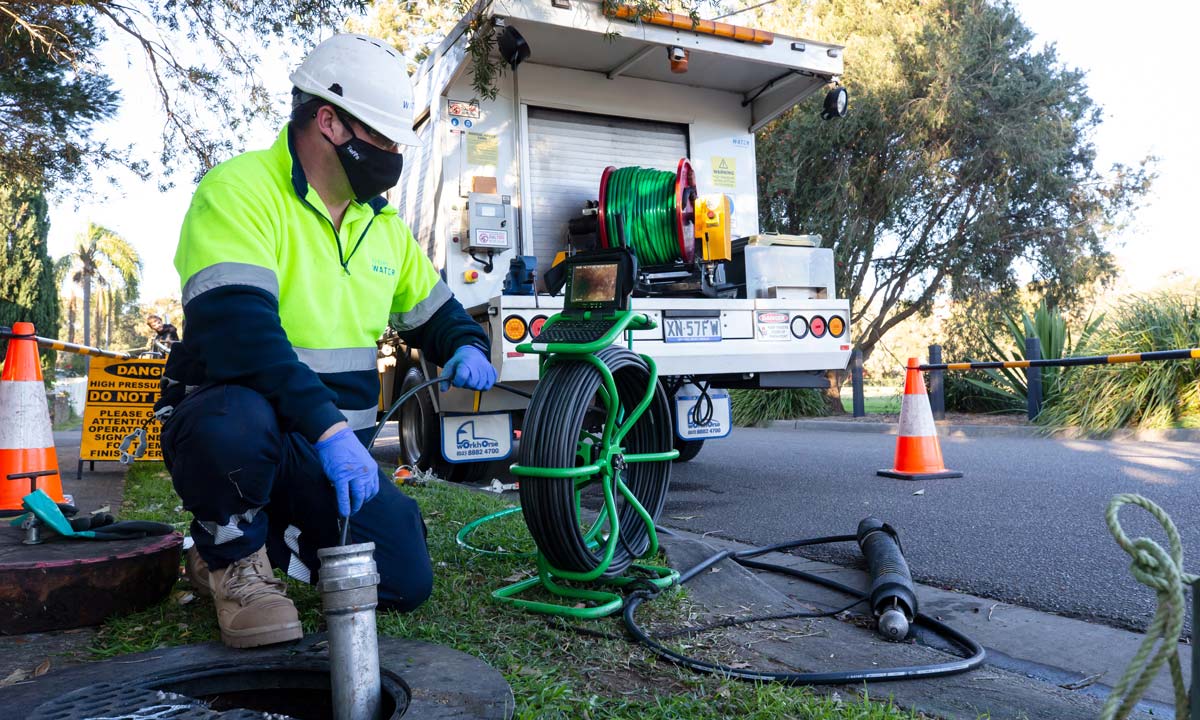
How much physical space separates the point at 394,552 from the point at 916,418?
4.49 meters

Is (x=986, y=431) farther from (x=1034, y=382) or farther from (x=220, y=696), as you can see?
(x=220, y=696)

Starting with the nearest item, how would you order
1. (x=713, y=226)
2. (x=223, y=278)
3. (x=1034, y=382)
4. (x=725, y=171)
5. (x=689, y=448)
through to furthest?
1. (x=223, y=278)
2. (x=713, y=226)
3. (x=725, y=171)
4. (x=689, y=448)
5. (x=1034, y=382)

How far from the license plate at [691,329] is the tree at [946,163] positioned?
8.26 metres

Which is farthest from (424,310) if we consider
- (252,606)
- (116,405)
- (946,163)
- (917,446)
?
(946,163)

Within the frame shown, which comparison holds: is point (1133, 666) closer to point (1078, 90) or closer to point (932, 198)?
point (932, 198)

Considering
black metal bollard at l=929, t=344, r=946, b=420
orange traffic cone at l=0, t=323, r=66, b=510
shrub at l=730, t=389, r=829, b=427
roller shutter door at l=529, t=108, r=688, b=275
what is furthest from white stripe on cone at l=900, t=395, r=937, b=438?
shrub at l=730, t=389, r=829, b=427

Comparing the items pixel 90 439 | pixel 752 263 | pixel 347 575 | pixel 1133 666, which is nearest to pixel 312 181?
pixel 347 575

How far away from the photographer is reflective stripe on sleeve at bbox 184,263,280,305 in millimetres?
2133

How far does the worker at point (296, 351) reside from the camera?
2131 millimetres

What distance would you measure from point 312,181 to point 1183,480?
5.24 m

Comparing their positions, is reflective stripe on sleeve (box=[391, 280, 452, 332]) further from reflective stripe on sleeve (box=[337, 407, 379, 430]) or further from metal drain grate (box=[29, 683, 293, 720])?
metal drain grate (box=[29, 683, 293, 720])

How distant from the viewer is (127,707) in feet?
5.68

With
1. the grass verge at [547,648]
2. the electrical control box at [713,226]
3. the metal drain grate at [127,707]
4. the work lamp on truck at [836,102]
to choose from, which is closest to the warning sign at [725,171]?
the work lamp on truck at [836,102]

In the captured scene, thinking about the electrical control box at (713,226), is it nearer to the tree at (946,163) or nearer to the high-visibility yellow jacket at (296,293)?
the high-visibility yellow jacket at (296,293)
